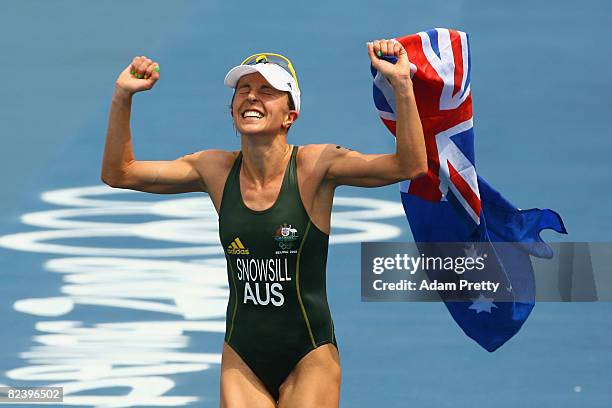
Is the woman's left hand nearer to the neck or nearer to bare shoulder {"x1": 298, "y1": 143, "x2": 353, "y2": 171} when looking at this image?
bare shoulder {"x1": 298, "y1": 143, "x2": 353, "y2": 171}

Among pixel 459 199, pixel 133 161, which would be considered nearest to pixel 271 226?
pixel 133 161

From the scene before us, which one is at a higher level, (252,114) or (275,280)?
(252,114)

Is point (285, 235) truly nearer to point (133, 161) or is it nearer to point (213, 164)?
point (213, 164)

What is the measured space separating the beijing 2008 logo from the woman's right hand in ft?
2.79

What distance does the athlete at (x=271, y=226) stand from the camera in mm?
6977

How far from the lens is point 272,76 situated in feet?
23.0

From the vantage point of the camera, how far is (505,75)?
12305 millimetres

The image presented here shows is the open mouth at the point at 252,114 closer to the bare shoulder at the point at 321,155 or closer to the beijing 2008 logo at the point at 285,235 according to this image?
the bare shoulder at the point at 321,155

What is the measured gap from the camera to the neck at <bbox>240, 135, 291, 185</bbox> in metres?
7.06

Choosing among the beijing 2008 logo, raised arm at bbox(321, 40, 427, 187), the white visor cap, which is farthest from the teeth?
the beijing 2008 logo

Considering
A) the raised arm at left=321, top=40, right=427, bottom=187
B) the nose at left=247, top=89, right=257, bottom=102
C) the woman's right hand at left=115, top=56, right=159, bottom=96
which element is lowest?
the raised arm at left=321, top=40, right=427, bottom=187

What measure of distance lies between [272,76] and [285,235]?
2.30ft

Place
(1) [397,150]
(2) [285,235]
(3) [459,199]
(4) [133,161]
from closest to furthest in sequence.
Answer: (1) [397,150]
(2) [285,235]
(4) [133,161]
(3) [459,199]

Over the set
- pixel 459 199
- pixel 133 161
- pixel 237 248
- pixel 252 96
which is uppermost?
pixel 252 96
